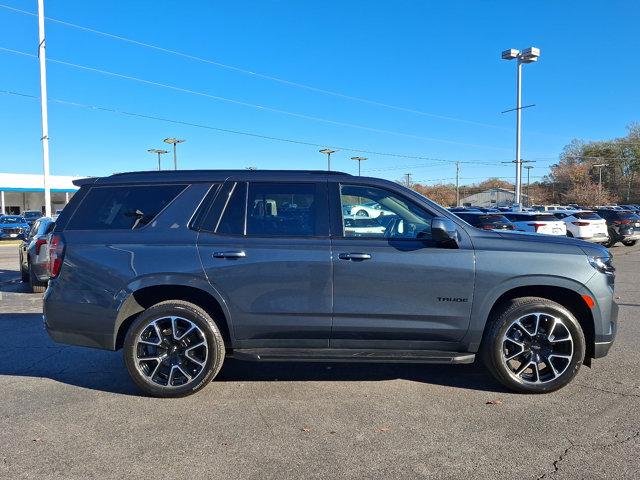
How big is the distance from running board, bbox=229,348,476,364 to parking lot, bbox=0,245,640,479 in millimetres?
343

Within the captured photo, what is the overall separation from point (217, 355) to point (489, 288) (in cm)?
237

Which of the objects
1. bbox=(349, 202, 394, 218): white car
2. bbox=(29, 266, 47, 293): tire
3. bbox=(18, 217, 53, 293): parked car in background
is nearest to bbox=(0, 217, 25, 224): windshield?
bbox=(18, 217, 53, 293): parked car in background

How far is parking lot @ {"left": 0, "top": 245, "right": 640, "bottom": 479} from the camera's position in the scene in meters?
3.27

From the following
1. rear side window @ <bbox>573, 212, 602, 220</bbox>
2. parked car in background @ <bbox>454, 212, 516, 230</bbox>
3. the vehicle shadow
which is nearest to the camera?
the vehicle shadow

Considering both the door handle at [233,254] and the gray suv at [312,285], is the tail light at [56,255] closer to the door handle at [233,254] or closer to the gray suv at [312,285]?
the gray suv at [312,285]

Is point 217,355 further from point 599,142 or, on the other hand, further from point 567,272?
point 599,142

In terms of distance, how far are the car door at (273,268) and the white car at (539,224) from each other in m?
13.5

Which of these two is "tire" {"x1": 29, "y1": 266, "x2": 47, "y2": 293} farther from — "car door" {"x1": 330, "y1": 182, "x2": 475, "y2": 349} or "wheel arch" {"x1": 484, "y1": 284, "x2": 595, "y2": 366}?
"wheel arch" {"x1": 484, "y1": 284, "x2": 595, "y2": 366}

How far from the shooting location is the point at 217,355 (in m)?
4.42

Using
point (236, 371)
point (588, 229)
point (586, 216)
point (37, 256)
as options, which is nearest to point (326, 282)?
point (236, 371)

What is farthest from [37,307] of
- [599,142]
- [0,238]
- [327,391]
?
[599,142]

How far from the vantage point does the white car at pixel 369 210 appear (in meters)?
4.54

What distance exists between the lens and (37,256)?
936cm

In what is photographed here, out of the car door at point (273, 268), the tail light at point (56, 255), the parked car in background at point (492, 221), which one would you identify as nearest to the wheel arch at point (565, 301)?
the car door at point (273, 268)
